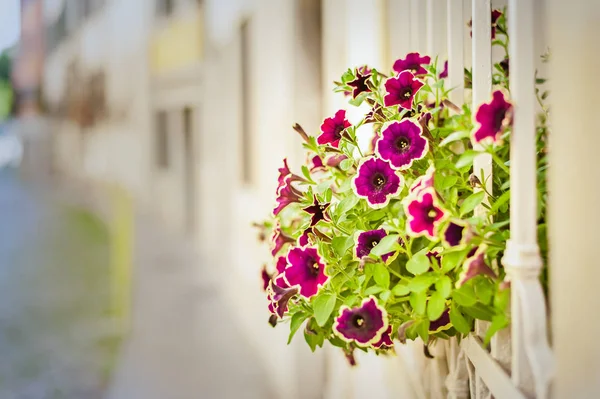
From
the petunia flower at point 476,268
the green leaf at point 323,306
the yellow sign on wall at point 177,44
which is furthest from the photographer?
the yellow sign on wall at point 177,44

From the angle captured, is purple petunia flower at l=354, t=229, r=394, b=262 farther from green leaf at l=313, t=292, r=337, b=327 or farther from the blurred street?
the blurred street

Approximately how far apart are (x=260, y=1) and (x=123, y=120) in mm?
669

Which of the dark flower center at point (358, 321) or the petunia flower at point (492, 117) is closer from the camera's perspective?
the petunia flower at point (492, 117)

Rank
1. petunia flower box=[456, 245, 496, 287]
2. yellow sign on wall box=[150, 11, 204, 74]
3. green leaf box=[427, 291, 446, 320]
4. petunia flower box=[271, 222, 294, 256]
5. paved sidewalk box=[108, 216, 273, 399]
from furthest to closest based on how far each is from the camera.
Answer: yellow sign on wall box=[150, 11, 204, 74] → paved sidewalk box=[108, 216, 273, 399] → petunia flower box=[271, 222, 294, 256] → green leaf box=[427, 291, 446, 320] → petunia flower box=[456, 245, 496, 287]

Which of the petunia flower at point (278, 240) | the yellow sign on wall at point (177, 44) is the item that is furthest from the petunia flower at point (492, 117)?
the yellow sign on wall at point (177, 44)

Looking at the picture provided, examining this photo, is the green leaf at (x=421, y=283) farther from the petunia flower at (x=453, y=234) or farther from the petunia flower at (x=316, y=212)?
the petunia flower at (x=316, y=212)

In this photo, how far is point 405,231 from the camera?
34.6 inches

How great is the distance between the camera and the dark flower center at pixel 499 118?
710 millimetres

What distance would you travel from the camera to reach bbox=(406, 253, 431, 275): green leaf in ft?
2.71

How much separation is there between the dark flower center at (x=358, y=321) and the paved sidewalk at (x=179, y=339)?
4.58ft

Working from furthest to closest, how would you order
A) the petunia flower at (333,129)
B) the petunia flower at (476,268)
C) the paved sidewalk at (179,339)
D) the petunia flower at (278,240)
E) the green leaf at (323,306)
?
the paved sidewalk at (179,339) < the petunia flower at (278,240) < the petunia flower at (333,129) < the green leaf at (323,306) < the petunia flower at (476,268)

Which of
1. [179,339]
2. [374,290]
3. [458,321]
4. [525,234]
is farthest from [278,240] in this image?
[179,339]

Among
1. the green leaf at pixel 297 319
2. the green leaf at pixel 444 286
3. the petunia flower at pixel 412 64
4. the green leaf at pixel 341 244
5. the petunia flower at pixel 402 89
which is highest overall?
the petunia flower at pixel 412 64

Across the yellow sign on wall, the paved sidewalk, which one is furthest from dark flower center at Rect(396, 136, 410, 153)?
the yellow sign on wall
